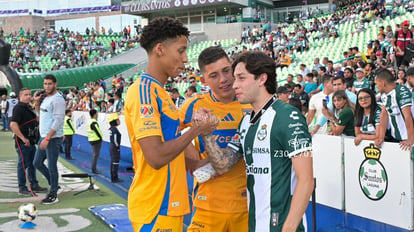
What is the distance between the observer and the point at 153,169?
8.15 ft

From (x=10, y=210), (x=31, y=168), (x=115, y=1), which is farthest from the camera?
(x=115, y=1)

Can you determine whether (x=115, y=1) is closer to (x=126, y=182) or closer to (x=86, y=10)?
(x=86, y=10)

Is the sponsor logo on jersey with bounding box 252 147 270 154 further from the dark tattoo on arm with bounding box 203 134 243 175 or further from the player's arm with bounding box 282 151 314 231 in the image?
the dark tattoo on arm with bounding box 203 134 243 175

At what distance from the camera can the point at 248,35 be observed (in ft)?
102

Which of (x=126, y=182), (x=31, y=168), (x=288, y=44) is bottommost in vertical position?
(x=126, y=182)

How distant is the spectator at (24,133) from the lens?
7.79m

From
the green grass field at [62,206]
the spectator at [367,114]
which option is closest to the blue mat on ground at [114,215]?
the green grass field at [62,206]

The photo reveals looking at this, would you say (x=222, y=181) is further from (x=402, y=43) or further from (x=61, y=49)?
(x=61, y=49)

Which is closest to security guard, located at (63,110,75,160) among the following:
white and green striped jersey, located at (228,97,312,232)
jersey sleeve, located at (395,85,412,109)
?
jersey sleeve, located at (395,85,412,109)

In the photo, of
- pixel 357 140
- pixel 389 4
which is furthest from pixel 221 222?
pixel 389 4

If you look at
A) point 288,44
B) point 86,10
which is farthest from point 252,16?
point 86,10

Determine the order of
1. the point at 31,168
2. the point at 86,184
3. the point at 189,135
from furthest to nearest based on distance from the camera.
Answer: the point at 86,184
the point at 31,168
the point at 189,135

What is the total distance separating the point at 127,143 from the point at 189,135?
32.1ft

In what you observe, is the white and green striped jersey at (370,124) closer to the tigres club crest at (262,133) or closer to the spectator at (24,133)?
the tigres club crest at (262,133)
